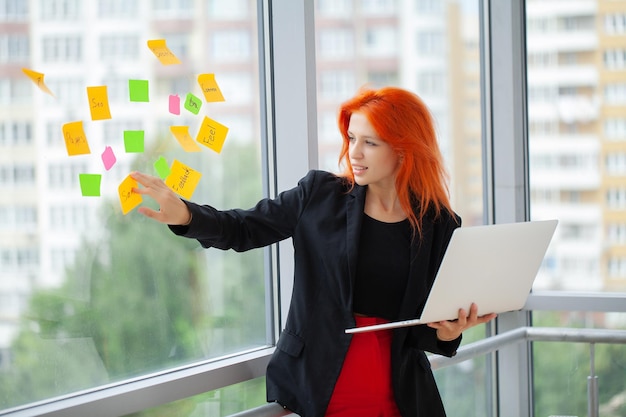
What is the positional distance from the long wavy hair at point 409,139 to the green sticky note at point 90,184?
0.66 metres

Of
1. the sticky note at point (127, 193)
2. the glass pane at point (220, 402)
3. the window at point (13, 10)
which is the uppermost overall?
the window at point (13, 10)

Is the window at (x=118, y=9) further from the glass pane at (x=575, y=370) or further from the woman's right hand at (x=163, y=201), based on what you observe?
the glass pane at (x=575, y=370)

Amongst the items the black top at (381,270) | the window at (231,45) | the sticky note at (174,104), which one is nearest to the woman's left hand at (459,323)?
the black top at (381,270)

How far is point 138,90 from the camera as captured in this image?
6.93 ft

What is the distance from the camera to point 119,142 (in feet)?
6.82

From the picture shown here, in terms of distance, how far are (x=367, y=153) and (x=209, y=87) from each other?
584 millimetres

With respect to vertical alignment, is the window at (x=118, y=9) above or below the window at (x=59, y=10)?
above

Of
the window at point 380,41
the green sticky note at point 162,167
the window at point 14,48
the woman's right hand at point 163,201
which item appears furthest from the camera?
the window at point 380,41

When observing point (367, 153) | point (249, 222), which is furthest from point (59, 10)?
point (367, 153)

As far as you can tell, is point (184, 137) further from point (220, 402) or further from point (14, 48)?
point (220, 402)

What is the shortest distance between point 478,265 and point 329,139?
1043mm

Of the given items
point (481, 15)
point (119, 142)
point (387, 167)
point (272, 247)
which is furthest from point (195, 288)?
point (481, 15)

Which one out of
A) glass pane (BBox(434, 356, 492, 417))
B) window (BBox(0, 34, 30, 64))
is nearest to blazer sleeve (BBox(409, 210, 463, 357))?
window (BBox(0, 34, 30, 64))

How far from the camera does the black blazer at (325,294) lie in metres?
1.97
